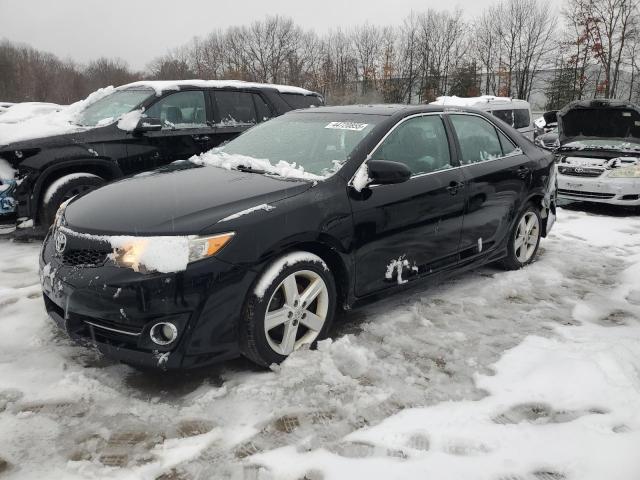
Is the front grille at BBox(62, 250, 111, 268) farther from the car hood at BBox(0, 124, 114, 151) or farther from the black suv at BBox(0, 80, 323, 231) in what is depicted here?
the car hood at BBox(0, 124, 114, 151)

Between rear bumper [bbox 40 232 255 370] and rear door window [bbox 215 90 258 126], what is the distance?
4245 millimetres

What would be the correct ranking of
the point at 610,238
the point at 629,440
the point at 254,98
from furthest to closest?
the point at 254,98
the point at 610,238
the point at 629,440

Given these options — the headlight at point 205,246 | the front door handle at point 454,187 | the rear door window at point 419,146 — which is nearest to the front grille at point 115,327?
the headlight at point 205,246

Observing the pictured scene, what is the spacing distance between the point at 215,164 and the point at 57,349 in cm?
164

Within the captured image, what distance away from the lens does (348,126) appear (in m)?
3.78

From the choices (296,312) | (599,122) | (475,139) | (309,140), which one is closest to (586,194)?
(599,122)

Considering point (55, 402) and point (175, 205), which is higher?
point (175, 205)

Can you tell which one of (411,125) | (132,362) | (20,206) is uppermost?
(411,125)

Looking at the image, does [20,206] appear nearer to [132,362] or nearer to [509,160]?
[132,362]

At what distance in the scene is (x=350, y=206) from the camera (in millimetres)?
3238

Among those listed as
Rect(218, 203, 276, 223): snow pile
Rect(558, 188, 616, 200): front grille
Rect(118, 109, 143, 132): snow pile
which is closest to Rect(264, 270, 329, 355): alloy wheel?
Rect(218, 203, 276, 223): snow pile

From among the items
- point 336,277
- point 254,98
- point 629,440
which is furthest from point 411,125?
point 254,98

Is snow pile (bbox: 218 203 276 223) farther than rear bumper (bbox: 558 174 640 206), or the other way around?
rear bumper (bbox: 558 174 640 206)

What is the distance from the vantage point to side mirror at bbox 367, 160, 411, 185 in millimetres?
3232
